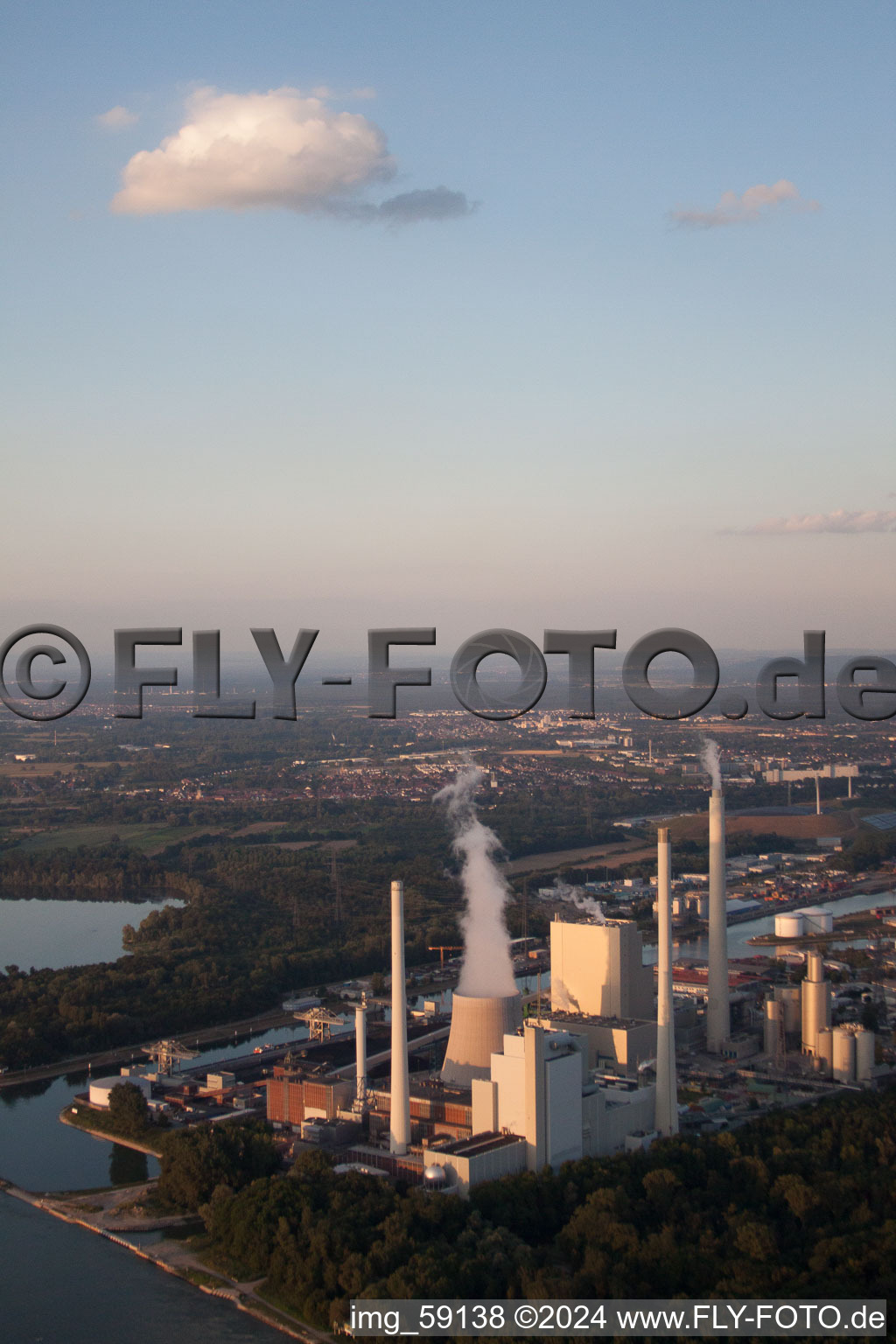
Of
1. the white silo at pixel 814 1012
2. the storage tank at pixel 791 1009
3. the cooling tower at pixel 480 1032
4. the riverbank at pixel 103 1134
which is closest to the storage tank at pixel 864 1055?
the white silo at pixel 814 1012

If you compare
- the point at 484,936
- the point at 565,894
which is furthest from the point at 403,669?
the point at 565,894

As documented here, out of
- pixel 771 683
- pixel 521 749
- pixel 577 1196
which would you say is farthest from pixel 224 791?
pixel 577 1196

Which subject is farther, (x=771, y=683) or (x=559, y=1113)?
(x=771, y=683)

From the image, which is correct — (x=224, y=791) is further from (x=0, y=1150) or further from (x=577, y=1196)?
(x=577, y=1196)

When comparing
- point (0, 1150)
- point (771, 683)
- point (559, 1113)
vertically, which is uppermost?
point (771, 683)

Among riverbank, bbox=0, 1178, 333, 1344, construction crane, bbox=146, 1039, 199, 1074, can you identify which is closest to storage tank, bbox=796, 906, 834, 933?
construction crane, bbox=146, 1039, 199, 1074

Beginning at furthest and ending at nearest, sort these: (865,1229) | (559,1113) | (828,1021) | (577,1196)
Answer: (828,1021) < (559,1113) < (577,1196) < (865,1229)

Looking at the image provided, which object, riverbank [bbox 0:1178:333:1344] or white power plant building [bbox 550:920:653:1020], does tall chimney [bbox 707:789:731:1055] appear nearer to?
white power plant building [bbox 550:920:653:1020]
